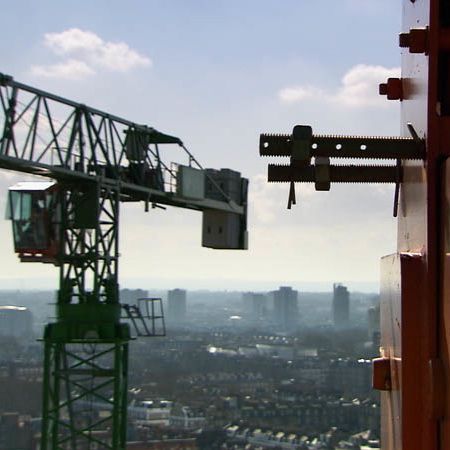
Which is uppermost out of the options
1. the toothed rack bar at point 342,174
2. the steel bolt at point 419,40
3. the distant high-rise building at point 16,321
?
the steel bolt at point 419,40

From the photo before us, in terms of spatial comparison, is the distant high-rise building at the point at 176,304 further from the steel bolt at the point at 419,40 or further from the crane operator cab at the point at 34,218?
the steel bolt at the point at 419,40

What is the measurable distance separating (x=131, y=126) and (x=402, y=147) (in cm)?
1991

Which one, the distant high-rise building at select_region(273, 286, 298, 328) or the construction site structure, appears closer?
the construction site structure

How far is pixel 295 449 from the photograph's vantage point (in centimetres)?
7331

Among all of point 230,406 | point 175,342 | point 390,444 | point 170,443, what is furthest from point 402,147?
Result: point 175,342

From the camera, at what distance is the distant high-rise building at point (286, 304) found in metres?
192

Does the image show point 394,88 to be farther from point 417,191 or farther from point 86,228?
point 86,228

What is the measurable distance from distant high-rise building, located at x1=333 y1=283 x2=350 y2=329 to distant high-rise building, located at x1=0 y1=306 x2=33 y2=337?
5511 centimetres

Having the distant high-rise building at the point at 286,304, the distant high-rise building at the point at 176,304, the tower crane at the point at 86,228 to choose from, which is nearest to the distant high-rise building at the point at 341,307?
the distant high-rise building at the point at 286,304

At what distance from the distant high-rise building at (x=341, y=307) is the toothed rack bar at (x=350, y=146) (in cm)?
15613

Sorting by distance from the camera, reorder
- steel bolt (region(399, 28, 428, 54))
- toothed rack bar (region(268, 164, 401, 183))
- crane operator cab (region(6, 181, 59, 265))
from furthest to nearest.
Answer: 1. crane operator cab (region(6, 181, 59, 265))
2. toothed rack bar (region(268, 164, 401, 183))
3. steel bolt (region(399, 28, 428, 54))

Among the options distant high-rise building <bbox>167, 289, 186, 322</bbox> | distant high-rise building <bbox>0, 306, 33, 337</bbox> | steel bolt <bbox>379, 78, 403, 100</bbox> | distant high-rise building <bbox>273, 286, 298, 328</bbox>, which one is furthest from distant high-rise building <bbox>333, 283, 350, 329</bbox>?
steel bolt <bbox>379, 78, 403, 100</bbox>

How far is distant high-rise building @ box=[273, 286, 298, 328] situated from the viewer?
192 meters

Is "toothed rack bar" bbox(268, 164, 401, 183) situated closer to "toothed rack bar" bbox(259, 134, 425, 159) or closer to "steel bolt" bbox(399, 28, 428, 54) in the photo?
"toothed rack bar" bbox(259, 134, 425, 159)
